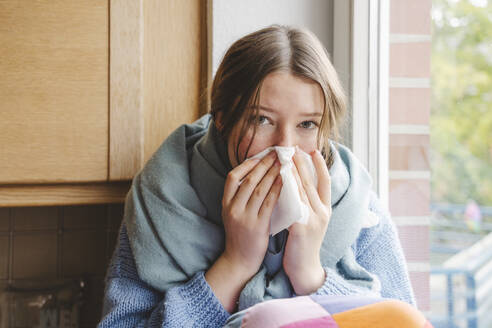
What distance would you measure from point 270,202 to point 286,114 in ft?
0.51

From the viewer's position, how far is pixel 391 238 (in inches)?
33.8

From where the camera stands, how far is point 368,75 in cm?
106

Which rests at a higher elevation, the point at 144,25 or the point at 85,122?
the point at 144,25

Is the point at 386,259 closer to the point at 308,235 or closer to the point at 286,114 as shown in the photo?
the point at 308,235

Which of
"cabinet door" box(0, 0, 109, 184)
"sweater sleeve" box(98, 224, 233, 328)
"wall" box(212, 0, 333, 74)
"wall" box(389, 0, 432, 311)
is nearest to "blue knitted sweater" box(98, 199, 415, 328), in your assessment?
"sweater sleeve" box(98, 224, 233, 328)

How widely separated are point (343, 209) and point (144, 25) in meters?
0.63

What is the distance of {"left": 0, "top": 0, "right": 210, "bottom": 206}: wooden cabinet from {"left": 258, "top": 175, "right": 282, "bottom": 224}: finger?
0.37m

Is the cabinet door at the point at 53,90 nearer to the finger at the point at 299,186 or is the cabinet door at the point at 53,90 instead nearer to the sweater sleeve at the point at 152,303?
the sweater sleeve at the point at 152,303

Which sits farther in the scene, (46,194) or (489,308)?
(46,194)

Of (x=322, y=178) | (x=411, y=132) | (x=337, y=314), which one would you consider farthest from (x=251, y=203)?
(x=411, y=132)

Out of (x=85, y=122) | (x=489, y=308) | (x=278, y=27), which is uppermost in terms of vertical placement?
(x=278, y=27)

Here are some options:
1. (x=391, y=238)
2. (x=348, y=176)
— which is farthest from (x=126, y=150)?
(x=391, y=238)

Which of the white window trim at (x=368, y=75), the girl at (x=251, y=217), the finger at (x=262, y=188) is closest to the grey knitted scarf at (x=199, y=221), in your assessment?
the girl at (x=251, y=217)

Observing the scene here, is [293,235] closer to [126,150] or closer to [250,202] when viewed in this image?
[250,202]
